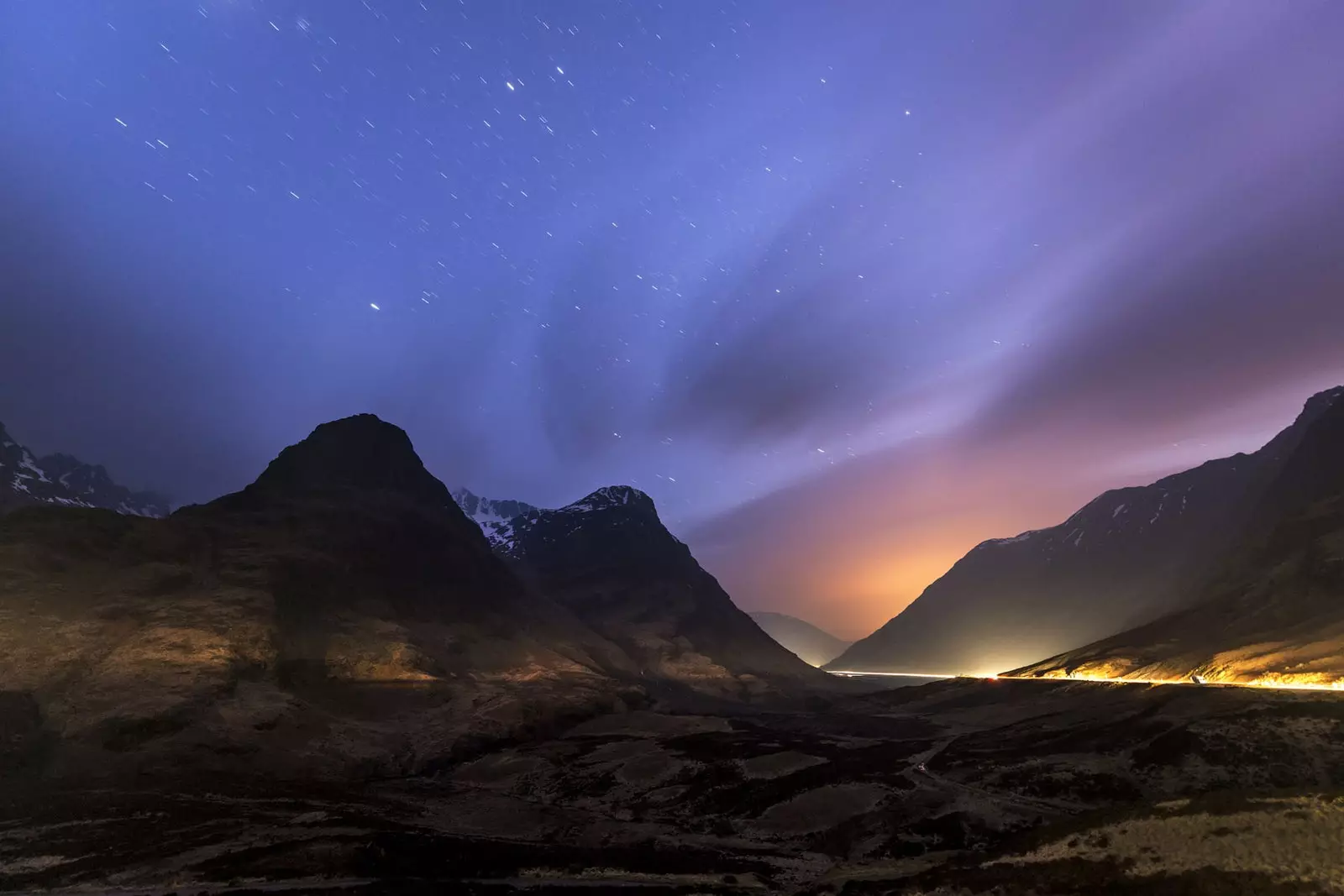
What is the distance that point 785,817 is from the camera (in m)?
65.7

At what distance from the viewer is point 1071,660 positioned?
16325cm

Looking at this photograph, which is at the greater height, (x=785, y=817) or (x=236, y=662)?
(x=236, y=662)

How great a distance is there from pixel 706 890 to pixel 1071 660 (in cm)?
16216

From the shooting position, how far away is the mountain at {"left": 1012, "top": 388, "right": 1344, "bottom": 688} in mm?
97250

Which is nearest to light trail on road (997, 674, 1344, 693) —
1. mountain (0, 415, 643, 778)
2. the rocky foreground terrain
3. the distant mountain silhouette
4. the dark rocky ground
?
the rocky foreground terrain

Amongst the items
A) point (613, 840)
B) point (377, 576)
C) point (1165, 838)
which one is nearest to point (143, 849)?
point (613, 840)

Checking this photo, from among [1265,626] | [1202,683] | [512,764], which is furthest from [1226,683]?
[512,764]

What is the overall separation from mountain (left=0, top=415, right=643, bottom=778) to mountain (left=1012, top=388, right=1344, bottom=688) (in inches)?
4762

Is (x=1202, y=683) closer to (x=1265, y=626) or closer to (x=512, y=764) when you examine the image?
(x=1265, y=626)

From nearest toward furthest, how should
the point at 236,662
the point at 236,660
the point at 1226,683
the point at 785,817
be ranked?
the point at 785,817 → the point at 1226,683 → the point at 236,662 → the point at 236,660

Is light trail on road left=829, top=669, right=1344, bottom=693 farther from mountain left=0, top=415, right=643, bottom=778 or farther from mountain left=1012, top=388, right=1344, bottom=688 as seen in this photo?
mountain left=0, top=415, right=643, bottom=778

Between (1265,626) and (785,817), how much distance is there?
120922mm

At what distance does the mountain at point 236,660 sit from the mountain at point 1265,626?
12095 cm

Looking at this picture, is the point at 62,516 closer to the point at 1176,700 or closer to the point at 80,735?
the point at 80,735
